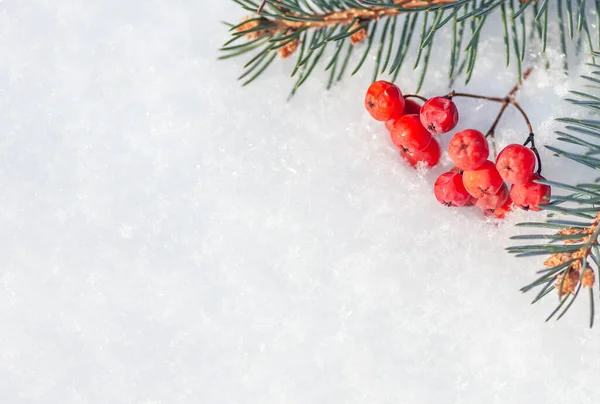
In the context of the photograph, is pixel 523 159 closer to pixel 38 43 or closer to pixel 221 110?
pixel 221 110

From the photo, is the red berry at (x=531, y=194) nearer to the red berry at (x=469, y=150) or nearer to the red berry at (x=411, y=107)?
the red berry at (x=469, y=150)

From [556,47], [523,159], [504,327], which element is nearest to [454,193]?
[523,159]

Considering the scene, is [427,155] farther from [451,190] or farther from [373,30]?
Answer: [373,30]

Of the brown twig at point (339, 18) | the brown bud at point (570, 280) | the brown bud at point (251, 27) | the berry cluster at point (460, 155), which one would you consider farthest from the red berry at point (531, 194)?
the brown bud at point (251, 27)

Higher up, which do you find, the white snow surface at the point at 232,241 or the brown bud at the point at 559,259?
the brown bud at the point at 559,259

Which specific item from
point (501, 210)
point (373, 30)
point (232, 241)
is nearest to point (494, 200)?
point (501, 210)

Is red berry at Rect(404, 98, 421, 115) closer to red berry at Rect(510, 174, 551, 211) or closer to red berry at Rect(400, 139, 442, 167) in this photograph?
red berry at Rect(400, 139, 442, 167)

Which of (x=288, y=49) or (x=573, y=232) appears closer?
(x=573, y=232)
